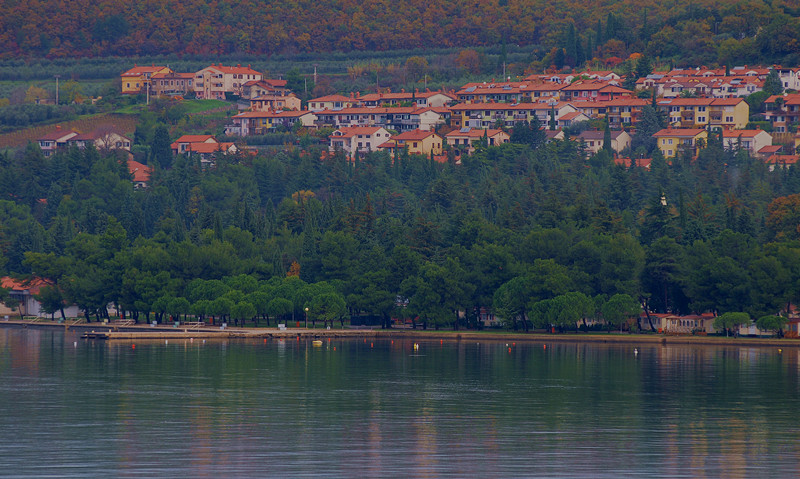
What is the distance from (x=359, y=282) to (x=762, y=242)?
3548 cm

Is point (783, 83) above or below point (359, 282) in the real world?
above

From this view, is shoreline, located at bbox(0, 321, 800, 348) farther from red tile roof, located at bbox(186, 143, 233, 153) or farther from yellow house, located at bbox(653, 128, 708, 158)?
red tile roof, located at bbox(186, 143, 233, 153)

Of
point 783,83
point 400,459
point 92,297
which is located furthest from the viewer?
point 783,83

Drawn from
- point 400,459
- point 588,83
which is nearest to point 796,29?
point 588,83

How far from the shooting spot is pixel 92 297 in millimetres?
123562

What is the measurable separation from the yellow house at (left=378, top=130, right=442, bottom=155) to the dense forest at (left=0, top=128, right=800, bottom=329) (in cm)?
1048

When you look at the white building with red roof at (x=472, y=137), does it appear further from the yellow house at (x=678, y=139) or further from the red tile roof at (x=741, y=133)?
the red tile roof at (x=741, y=133)

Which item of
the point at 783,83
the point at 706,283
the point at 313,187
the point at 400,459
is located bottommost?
the point at 400,459

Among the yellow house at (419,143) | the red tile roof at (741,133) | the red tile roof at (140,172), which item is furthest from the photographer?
the yellow house at (419,143)

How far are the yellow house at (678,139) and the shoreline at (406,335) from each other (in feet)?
228

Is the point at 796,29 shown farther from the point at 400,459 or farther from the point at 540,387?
the point at 400,459

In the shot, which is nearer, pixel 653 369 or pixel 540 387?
pixel 540 387

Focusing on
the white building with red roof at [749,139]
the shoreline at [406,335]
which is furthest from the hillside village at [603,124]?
the shoreline at [406,335]

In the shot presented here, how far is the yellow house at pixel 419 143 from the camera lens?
183 metres
